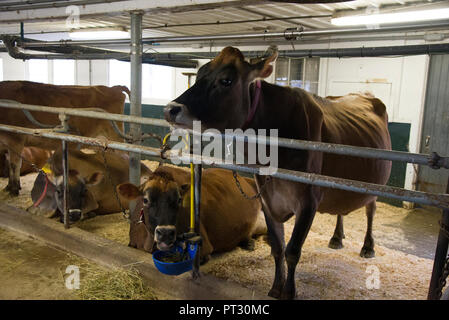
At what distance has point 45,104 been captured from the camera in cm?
667

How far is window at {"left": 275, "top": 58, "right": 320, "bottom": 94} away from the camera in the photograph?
334 inches

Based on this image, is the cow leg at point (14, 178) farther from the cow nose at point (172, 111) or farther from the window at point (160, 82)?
the window at point (160, 82)

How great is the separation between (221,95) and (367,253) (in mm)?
2616

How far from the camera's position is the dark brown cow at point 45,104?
244 inches

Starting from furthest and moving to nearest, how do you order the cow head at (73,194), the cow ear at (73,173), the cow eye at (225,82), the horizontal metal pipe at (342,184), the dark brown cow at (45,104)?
1. the dark brown cow at (45,104)
2. the cow ear at (73,173)
3. the cow head at (73,194)
4. the cow eye at (225,82)
5. the horizontal metal pipe at (342,184)

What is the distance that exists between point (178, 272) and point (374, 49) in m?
3.03

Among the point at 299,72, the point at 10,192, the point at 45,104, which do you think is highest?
the point at 299,72

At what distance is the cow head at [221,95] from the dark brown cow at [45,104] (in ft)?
14.1

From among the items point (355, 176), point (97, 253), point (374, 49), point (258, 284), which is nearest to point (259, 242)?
point (258, 284)

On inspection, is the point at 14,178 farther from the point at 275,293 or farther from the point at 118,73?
the point at 118,73

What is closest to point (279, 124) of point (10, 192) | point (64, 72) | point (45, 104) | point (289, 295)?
point (289, 295)

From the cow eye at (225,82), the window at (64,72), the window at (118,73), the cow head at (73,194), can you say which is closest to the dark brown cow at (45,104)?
the cow head at (73,194)

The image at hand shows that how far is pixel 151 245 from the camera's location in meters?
3.44
